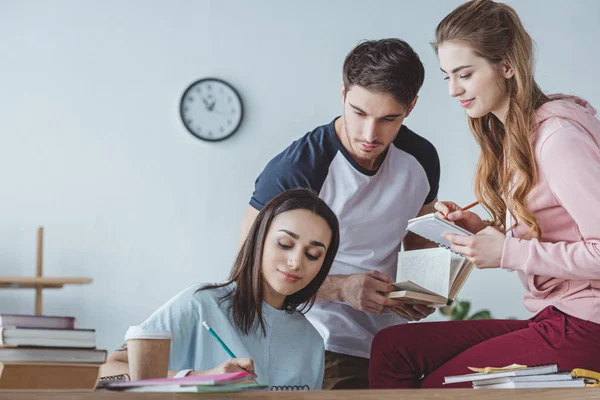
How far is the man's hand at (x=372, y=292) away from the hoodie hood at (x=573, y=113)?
0.58 meters

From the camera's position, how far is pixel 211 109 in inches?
172

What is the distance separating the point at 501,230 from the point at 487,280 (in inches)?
108

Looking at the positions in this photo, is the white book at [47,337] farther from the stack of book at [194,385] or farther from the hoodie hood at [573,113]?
the hoodie hood at [573,113]

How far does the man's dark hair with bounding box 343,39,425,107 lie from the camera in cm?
210

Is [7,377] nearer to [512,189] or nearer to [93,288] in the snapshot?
[512,189]

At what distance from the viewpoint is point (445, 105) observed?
4535 millimetres

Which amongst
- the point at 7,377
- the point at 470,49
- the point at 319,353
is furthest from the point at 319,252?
the point at 7,377

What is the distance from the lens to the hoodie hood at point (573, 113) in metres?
1.58

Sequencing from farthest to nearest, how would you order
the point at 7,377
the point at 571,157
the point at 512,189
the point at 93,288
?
the point at 93,288 < the point at 512,189 < the point at 571,157 < the point at 7,377

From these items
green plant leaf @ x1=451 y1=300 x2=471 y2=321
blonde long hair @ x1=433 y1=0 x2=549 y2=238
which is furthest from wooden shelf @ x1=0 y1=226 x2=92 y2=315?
blonde long hair @ x1=433 y1=0 x2=549 y2=238

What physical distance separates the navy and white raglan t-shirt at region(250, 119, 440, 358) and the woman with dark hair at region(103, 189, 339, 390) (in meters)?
0.48

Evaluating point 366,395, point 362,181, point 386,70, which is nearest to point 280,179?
point 362,181

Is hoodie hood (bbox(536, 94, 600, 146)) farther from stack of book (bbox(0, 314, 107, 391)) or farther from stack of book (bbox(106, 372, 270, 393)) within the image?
stack of book (bbox(0, 314, 107, 391))

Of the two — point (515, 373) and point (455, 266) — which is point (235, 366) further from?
point (455, 266)
